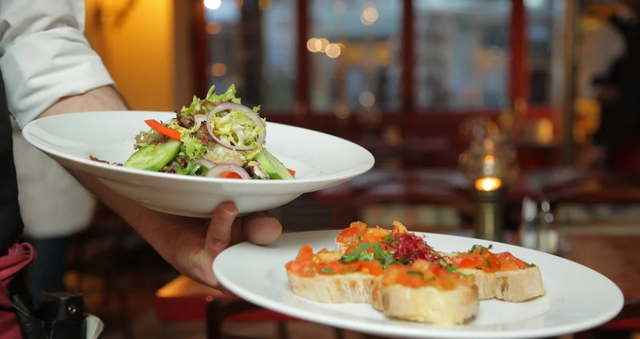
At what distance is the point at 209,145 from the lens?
3.37 feet

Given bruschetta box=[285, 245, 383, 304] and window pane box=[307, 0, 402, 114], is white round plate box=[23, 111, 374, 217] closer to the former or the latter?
bruschetta box=[285, 245, 383, 304]

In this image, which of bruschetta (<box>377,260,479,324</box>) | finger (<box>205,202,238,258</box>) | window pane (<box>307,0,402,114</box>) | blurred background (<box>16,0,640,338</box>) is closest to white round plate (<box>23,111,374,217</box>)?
finger (<box>205,202,238,258</box>)

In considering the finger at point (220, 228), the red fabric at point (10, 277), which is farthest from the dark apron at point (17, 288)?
the finger at point (220, 228)

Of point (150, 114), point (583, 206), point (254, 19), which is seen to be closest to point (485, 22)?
point (254, 19)

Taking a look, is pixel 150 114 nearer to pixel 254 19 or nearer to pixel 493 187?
pixel 493 187

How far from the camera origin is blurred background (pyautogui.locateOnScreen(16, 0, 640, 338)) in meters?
5.20

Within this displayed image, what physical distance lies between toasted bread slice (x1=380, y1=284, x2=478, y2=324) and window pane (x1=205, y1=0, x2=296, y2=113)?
8750 mm

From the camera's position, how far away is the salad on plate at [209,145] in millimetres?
996

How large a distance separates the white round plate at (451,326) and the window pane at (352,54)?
8.52 metres

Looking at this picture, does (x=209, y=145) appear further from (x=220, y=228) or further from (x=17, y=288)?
(x=17, y=288)

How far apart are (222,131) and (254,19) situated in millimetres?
8684

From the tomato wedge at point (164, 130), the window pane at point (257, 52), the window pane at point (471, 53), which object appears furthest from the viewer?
the window pane at point (257, 52)

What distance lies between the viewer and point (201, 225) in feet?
3.54

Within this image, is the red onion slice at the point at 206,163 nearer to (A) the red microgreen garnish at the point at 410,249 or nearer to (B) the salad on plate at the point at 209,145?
(B) the salad on plate at the point at 209,145
